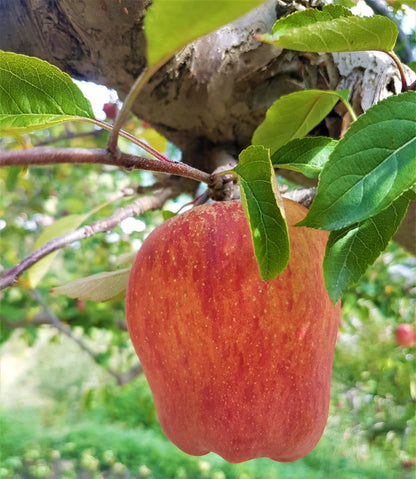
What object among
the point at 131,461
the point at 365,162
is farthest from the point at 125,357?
the point at 365,162

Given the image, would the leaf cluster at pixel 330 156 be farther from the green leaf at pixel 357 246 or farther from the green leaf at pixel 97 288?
the green leaf at pixel 97 288

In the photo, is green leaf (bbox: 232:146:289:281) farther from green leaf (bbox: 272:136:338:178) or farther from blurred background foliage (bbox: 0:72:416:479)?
blurred background foliage (bbox: 0:72:416:479)

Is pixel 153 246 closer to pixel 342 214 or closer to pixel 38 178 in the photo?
pixel 342 214

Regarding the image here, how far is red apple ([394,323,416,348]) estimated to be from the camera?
6.74 ft

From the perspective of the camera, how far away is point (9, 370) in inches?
320

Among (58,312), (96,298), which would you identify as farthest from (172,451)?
(96,298)

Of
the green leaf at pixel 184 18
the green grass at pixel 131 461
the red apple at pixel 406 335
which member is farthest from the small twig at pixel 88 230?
the green grass at pixel 131 461

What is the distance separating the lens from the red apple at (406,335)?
2056 mm

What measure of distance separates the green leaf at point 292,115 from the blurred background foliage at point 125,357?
522 millimetres

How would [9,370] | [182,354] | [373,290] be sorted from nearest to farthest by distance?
[182,354]
[373,290]
[9,370]

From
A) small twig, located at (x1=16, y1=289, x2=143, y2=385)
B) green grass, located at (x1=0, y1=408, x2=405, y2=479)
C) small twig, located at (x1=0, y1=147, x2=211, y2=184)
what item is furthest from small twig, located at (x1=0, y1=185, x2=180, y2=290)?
green grass, located at (x1=0, y1=408, x2=405, y2=479)

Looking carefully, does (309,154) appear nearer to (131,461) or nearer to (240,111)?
(240,111)

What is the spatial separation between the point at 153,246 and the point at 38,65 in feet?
0.61

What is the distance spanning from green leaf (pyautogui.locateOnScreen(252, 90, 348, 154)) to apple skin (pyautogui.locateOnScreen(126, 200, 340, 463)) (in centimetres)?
12
